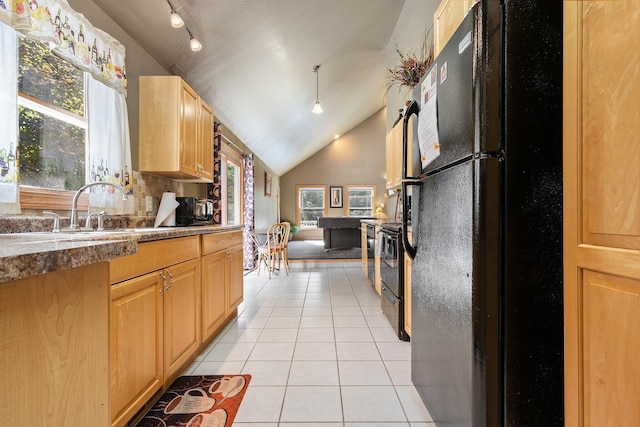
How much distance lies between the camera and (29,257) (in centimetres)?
42

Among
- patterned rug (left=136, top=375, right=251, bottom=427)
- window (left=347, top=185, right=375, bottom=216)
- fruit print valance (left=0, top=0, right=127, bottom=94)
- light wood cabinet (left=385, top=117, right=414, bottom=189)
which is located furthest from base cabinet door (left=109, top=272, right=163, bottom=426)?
window (left=347, top=185, right=375, bottom=216)

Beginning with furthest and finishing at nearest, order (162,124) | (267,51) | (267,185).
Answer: (267,185)
(267,51)
(162,124)

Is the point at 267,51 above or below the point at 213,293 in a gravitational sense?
above

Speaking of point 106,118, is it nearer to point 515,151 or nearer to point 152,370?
point 152,370

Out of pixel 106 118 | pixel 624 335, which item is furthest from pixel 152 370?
pixel 624 335

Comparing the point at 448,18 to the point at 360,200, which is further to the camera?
the point at 360,200

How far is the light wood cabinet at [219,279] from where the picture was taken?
208cm

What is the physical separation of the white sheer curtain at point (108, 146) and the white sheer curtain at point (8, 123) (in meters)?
0.53

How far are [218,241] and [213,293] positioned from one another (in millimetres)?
404

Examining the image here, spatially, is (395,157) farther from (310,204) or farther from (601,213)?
(310,204)

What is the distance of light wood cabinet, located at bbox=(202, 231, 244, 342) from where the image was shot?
2080 mm

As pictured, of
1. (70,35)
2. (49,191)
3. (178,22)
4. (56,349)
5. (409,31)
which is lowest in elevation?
(56,349)

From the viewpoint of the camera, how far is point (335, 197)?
9305 mm

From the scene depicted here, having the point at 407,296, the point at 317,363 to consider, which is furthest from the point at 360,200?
the point at 317,363
